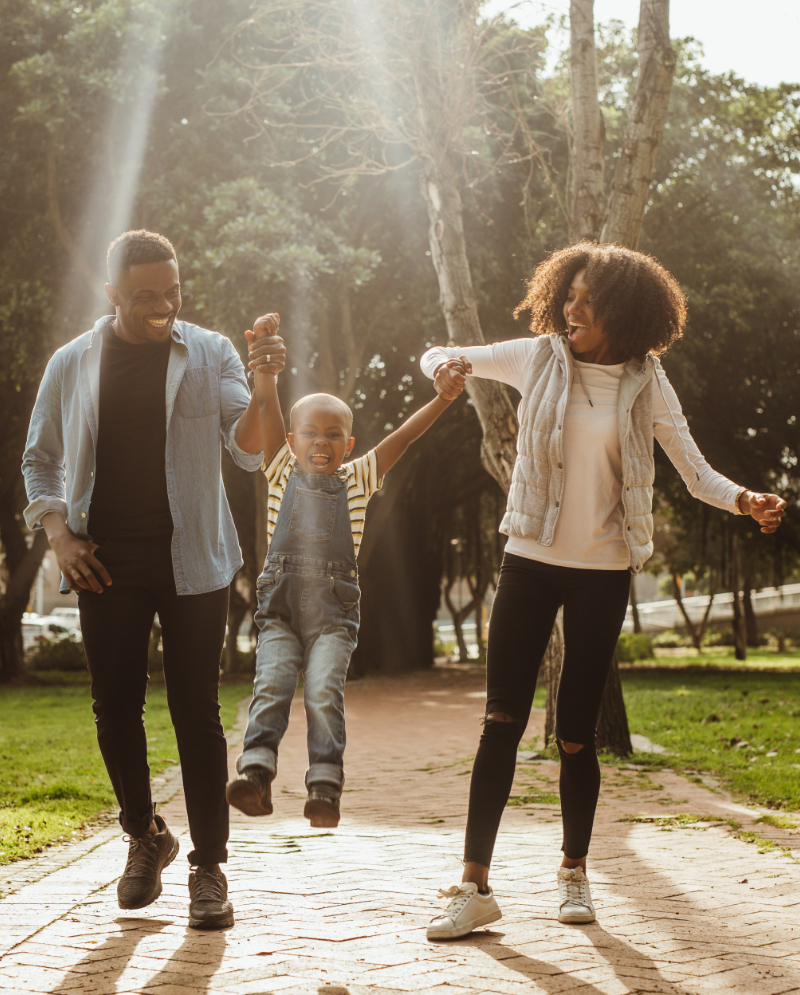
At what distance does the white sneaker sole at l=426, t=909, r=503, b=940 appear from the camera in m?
3.35

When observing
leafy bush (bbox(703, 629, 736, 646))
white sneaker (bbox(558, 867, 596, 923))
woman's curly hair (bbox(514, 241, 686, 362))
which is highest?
woman's curly hair (bbox(514, 241, 686, 362))

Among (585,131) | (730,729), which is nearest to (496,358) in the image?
(585,131)

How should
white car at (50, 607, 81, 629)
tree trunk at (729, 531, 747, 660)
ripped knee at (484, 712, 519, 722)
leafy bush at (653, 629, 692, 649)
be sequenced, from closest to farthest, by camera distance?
ripped knee at (484, 712, 519, 722), tree trunk at (729, 531, 747, 660), leafy bush at (653, 629, 692, 649), white car at (50, 607, 81, 629)

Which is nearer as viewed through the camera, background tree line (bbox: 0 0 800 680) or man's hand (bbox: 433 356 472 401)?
man's hand (bbox: 433 356 472 401)

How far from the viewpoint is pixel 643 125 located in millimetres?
8258

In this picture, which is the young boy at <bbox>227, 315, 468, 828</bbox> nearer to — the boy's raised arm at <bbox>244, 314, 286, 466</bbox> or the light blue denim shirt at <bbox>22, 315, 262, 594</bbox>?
the boy's raised arm at <bbox>244, 314, 286, 466</bbox>

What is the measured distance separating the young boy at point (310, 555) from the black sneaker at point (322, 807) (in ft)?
0.33

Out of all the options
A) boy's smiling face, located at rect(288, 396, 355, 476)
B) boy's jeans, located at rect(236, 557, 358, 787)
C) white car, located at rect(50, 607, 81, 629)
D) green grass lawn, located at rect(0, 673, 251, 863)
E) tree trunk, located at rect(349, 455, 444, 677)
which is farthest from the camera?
white car, located at rect(50, 607, 81, 629)

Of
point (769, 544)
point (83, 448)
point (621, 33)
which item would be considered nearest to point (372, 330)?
point (621, 33)

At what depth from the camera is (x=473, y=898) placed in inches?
135

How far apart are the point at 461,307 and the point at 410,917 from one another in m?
6.02

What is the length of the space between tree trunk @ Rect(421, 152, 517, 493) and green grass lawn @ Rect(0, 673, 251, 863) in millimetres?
4018

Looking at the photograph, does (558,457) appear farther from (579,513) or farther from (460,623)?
(460,623)

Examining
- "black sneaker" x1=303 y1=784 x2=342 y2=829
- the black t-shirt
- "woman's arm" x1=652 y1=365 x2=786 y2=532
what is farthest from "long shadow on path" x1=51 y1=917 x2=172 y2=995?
Result: "woman's arm" x1=652 y1=365 x2=786 y2=532
